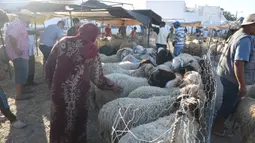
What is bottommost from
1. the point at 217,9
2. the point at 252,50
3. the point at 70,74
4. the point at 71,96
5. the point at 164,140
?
the point at 164,140

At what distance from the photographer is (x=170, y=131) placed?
1934 millimetres

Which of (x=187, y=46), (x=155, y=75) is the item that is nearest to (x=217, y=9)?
(x=187, y=46)

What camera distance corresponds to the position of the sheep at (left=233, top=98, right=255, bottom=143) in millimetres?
2754

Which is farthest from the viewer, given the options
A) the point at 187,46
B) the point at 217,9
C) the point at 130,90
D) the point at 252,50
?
the point at 217,9

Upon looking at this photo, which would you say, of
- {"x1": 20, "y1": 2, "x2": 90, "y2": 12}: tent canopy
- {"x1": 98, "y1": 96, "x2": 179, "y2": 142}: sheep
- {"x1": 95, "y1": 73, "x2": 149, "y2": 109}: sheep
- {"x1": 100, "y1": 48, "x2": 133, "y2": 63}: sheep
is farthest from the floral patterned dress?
{"x1": 100, "y1": 48, "x2": 133, "y2": 63}: sheep

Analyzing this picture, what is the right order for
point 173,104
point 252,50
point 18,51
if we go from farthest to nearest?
1. point 18,51
2. point 252,50
3. point 173,104

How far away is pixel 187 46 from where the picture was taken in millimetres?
11805

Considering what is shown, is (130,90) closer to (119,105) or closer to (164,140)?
(119,105)

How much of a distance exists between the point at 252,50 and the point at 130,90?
74.4 inches

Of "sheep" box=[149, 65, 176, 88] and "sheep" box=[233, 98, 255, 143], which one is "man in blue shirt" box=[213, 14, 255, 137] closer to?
"sheep" box=[233, 98, 255, 143]

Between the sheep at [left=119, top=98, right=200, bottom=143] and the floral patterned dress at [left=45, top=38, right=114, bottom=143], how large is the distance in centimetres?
74

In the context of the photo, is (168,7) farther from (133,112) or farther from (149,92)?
(133,112)

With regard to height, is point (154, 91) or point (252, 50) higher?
point (252, 50)

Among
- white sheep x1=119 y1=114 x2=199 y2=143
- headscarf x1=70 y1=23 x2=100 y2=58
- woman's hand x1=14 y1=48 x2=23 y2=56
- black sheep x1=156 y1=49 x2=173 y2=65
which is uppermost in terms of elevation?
headscarf x1=70 y1=23 x2=100 y2=58
